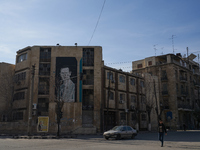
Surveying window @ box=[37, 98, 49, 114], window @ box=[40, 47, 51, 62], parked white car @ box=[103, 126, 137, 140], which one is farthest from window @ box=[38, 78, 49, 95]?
parked white car @ box=[103, 126, 137, 140]

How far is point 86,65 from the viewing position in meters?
36.2

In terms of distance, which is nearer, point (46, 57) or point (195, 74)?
point (46, 57)

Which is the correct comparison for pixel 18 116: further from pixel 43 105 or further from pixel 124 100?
pixel 124 100

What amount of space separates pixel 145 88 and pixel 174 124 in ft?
39.8

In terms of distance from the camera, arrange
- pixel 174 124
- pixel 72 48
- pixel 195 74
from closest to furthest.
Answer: pixel 72 48 < pixel 174 124 < pixel 195 74

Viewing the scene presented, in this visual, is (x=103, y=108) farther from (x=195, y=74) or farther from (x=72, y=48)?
(x=195, y=74)

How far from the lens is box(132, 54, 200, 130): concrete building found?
5153cm

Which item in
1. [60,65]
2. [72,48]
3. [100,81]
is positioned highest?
[72,48]

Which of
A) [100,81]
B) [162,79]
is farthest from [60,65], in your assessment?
[162,79]

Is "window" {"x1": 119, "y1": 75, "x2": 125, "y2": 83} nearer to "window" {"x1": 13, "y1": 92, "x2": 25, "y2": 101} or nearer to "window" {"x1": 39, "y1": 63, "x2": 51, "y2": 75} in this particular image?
"window" {"x1": 39, "y1": 63, "x2": 51, "y2": 75}

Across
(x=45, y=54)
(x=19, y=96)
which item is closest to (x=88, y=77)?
(x=45, y=54)

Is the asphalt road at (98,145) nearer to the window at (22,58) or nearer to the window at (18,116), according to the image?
the window at (18,116)

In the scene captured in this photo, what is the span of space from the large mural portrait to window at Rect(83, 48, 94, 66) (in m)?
1.71

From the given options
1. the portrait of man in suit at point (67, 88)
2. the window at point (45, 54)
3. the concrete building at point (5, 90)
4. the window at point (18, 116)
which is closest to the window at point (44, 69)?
the window at point (45, 54)
